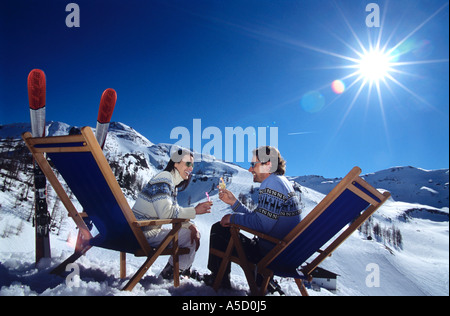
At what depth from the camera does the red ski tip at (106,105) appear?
317 cm

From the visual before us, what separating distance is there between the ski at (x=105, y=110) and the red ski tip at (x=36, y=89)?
0.65m

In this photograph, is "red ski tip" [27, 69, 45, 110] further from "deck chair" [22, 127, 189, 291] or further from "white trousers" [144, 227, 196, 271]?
"white trousers" [144, 227, 196, 271]

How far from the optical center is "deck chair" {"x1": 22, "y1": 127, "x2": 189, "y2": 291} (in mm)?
2105

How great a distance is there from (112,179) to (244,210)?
1.83 meters

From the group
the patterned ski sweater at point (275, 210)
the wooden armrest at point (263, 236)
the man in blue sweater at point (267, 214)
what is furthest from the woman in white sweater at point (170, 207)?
the patterned ski sweater at point (275, 210)

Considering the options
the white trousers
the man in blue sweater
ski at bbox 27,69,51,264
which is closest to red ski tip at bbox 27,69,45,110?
ski at bbox 27,69,51,264

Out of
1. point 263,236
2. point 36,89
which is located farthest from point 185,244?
point 36,89

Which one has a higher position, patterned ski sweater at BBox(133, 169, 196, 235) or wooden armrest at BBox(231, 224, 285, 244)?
patterned ski sweater at BBox(133, 169, 196, 235)

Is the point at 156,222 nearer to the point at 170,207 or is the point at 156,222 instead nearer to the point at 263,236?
the point at 170,207

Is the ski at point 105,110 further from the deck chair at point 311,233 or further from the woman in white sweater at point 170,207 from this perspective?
the deck chair at point 311,233

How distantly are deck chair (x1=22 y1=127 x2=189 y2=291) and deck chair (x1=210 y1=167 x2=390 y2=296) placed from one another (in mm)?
813

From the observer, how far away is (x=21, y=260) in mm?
3033
